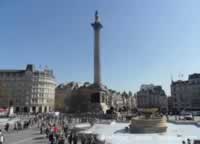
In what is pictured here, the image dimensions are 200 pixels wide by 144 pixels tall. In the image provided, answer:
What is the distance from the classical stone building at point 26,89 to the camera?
114312 millimetres

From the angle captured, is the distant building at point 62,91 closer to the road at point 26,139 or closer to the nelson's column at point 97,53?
the nelson's column at point 97,53

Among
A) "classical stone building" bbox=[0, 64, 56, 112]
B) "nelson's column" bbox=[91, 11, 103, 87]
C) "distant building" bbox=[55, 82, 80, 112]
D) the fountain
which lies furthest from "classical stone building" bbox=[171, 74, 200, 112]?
the fountain

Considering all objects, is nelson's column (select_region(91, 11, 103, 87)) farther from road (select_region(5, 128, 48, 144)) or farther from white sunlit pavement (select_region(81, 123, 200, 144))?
road (select_region(5, 128, 48, 144))

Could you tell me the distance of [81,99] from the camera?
346 ft

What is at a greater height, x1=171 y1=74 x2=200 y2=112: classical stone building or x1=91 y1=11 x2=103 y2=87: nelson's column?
x1=91 y1=11 x2=103 y2=87: nelson's column

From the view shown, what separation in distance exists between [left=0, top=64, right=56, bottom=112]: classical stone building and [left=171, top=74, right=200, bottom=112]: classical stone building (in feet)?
197

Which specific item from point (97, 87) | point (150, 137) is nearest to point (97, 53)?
point (97, 87)

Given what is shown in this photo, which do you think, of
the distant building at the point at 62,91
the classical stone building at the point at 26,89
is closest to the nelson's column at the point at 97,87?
the classical stone building at the point at 26,89

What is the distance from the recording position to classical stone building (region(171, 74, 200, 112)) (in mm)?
113188

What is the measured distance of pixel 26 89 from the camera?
11600 cm

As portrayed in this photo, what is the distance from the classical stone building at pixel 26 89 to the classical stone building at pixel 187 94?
6007 cm

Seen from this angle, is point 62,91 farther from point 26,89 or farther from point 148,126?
point 148,126

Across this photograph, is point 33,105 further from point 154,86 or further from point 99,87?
point 154,86

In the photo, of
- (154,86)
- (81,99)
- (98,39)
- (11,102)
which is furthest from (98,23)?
(154,86)
